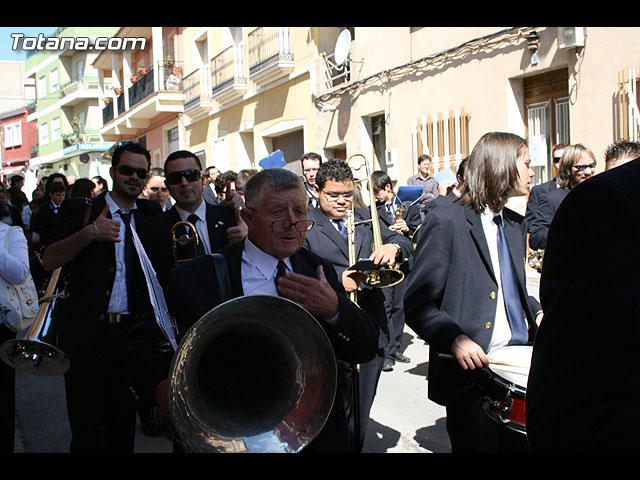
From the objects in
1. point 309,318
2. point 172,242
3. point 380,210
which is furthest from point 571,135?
point 309,318

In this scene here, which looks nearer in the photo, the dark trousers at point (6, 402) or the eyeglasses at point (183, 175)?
the dark trousers at point (6, 402)

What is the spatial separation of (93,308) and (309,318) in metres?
2.04

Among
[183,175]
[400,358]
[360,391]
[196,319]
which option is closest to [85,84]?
[400,358]

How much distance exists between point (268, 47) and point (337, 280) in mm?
15713

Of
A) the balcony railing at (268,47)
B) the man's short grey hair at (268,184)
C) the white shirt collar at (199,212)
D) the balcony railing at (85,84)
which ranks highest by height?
the balcony railing at (85,84)

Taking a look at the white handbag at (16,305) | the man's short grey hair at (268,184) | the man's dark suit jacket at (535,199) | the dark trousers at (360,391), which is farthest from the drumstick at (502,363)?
the man's dark suit jacket at (535,199)

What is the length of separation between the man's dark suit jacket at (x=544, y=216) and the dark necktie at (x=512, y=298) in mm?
2457

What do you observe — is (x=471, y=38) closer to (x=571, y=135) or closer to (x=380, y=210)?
(x=571, y=135)

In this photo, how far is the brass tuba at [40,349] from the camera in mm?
3262

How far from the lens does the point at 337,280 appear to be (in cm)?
259

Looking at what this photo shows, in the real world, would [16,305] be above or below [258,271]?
below

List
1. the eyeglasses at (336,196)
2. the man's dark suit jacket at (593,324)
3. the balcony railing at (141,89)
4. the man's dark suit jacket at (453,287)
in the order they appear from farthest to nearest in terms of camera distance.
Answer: the balcony railing at (141,89) < the eyeglasses at (336,196) < the man's dark suit jacket at (453,287) < the man's dark suit jacket at (593,324)

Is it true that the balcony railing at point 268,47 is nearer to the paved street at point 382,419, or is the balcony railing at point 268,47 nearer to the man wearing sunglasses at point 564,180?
the paved street at point 382,419

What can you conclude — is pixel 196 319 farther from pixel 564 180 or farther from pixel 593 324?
pixel 564 180
